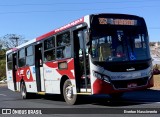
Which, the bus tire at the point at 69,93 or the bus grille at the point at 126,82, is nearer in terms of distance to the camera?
the bus grille at the point at 126,82

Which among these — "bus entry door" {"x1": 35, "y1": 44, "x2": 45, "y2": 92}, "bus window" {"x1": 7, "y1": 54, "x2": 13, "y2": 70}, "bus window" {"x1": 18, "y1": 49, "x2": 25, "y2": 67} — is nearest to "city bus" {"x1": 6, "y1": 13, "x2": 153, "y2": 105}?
"bus entry door" {"x1": 35, "y1": 44, "x2": 45, "y2": 92}

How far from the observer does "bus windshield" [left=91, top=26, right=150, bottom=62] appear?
12.6 meters

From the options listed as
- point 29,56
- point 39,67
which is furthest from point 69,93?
point 29,56

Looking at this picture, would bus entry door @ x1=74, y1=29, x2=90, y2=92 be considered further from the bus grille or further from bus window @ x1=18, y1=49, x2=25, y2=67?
bus window @ x1=18, y1=49, x2=25, y2=67

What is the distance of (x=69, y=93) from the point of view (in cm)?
1434

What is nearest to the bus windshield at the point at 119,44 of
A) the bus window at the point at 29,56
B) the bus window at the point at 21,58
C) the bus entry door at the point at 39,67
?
the bus entry door at the point at 39,67

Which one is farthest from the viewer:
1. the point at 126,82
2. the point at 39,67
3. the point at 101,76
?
the point at 39,67

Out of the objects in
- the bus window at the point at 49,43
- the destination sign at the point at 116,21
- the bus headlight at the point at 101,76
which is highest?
the destination sign at the point at 116,21

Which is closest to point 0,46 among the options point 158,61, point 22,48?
point 158,61

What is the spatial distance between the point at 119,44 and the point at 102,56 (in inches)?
31.3

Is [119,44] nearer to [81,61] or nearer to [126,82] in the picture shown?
[126,82]

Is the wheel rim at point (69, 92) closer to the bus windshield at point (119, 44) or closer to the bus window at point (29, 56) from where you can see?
the bus windshield at point (119, 44)

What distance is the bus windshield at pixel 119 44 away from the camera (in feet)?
41.3

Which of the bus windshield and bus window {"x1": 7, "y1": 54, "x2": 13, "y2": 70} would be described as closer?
the bus windshield
